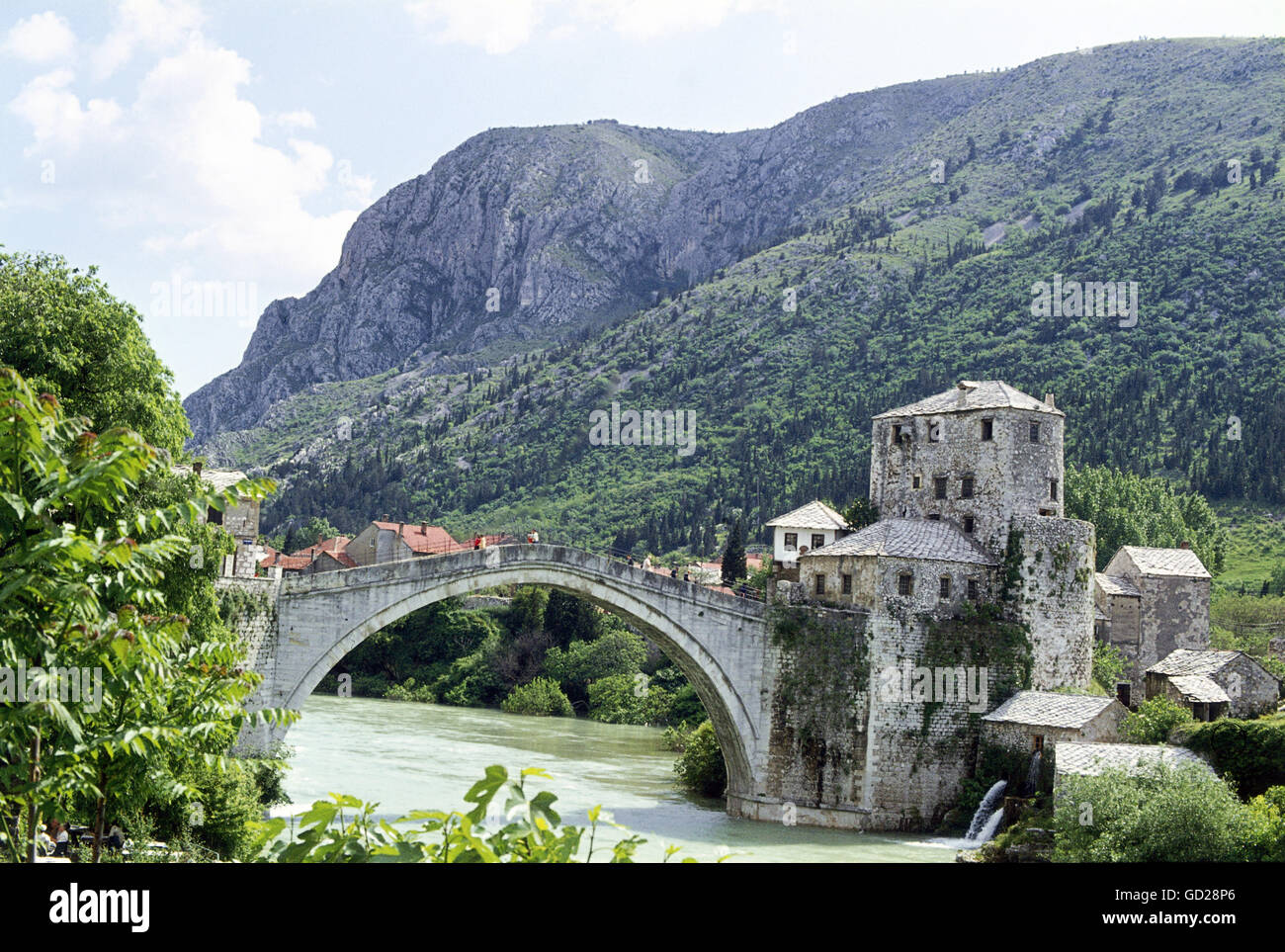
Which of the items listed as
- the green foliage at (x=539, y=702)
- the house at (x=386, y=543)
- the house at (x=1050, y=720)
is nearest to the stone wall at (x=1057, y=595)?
the house at (x=1050, y=720)

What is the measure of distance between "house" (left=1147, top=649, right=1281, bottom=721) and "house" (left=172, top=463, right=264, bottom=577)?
25697 millimetres

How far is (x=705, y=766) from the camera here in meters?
41.4

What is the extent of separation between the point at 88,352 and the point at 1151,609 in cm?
4396

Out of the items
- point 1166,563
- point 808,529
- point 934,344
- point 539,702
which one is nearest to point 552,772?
point 808,529

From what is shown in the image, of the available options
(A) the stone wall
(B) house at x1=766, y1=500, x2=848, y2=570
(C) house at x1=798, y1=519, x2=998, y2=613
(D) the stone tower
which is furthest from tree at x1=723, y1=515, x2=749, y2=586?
(A) the stone wall

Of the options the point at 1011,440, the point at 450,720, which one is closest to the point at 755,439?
the point at 450,720

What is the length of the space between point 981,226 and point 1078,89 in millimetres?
36332

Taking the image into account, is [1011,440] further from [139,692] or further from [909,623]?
[139,692]

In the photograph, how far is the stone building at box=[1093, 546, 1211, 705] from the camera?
2052 inches

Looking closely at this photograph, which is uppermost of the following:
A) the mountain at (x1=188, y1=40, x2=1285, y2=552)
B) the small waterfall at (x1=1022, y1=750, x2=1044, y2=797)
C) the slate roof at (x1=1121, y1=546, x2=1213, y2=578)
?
the mountain at (x1=188, y1=40, x2=1285, y2=552)

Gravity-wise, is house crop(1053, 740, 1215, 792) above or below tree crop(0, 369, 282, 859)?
below

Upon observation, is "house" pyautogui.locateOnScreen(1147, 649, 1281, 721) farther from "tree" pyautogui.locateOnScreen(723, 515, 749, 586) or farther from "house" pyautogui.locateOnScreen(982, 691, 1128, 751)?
"tree" pyautogui.locateOnScreen(723, 515, 749, 586)

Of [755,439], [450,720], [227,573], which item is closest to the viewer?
[227,573]
